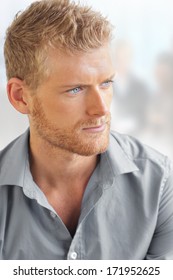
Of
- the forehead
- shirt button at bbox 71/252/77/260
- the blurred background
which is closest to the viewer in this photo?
the forehead

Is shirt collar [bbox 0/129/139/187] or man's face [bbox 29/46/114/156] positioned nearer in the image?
man's face [bbox 29/46/114/156]

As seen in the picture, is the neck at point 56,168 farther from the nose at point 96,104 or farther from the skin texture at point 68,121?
the nose at point 96,104

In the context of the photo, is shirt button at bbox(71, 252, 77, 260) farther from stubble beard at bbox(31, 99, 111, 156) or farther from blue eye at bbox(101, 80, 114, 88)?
blue eye at bbox(101, 80, 114, 88)

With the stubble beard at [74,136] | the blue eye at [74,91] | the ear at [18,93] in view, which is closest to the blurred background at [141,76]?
the ear at [18,93]

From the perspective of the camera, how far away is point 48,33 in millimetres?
1308

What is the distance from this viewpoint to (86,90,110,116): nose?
1.28 meters

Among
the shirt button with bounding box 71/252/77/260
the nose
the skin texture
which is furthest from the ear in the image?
the shirt button with bounding box 71/252/77/260

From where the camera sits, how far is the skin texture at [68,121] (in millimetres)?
1287

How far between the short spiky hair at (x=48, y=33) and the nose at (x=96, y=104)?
0.13 metres

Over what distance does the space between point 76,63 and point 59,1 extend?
0.24 meters

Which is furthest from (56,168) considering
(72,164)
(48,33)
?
(48,33)

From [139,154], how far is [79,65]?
38 cm
